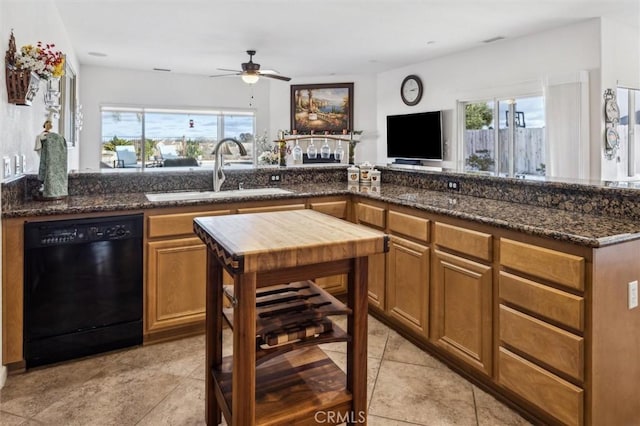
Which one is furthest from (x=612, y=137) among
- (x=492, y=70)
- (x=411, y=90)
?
(x=411, y=90)

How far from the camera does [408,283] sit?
8.69 ft

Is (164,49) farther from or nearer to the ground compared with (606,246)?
farther from the ground

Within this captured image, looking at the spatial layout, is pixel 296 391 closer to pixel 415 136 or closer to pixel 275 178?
pixel 275 178

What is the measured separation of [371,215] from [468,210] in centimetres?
83

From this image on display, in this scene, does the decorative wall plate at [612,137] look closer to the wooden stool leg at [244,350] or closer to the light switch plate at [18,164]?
the wooden stool leg at [244,350]

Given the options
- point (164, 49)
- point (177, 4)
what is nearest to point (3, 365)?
point (177, 4)

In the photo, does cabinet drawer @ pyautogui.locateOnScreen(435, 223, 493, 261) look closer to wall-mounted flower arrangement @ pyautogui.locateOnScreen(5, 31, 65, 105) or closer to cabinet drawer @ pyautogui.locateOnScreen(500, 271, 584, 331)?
cabinet drawer @ pyautogui.locateOnScreen(500, 271, 584, 331)

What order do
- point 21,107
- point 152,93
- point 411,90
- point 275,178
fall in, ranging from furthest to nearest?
point 152,93
point 411,90
point 275,178
point 21,107

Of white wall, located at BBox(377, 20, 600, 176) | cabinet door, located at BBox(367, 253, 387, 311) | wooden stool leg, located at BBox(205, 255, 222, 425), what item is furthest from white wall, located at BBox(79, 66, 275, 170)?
wooden stool leg, located at BBox(205, 255, 222, 425)

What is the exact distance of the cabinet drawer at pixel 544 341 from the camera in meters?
1.63

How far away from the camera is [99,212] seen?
2443 mm

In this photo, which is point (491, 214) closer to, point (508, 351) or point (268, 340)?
point (508, 351)

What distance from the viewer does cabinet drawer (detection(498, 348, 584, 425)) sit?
1.66 m

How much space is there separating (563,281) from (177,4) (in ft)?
13.8
